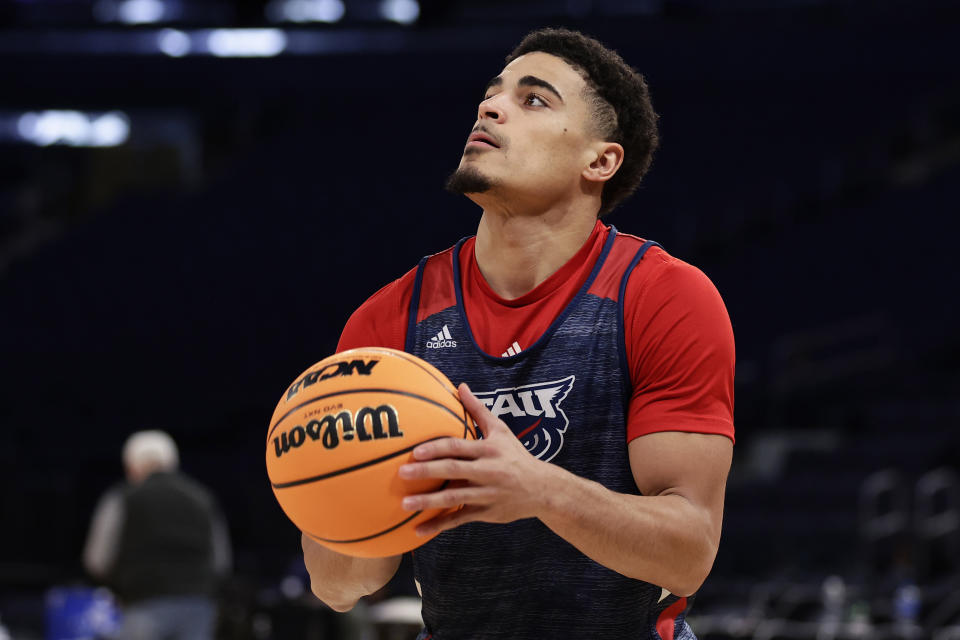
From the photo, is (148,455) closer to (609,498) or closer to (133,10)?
(609,498)

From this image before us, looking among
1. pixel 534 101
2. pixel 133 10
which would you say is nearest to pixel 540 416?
pixel 534 101

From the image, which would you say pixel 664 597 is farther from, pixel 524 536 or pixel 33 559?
pixel 33 559

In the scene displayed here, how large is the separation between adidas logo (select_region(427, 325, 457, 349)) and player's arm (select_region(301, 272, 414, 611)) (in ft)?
0.29

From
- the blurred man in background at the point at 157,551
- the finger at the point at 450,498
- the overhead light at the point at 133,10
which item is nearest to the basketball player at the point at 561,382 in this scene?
the finger at the point at 450,498

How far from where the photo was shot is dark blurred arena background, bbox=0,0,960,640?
27.7 ft

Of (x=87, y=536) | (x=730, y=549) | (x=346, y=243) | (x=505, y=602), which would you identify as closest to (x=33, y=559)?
(x=87, y=536)

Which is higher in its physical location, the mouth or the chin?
the mouth

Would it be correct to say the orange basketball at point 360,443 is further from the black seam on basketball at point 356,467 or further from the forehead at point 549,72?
the forehead at point 549,72

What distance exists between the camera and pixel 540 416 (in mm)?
2113

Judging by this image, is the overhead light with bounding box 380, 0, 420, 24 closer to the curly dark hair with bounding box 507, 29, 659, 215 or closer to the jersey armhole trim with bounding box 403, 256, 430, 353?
the curly dark hair with bounding box 507, 29, 659, 215

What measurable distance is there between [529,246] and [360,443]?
2.12ft

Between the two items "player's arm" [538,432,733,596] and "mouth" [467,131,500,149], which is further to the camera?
"mouth" [467,131,500,149]

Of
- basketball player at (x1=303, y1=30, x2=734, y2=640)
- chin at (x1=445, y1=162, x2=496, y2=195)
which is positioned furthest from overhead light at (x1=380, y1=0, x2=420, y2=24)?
chin at (x1=445, y1=162, x2=496, y2=195)

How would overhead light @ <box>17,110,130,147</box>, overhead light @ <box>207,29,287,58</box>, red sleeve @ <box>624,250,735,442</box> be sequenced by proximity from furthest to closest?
1. overhead light @ <box>17,110,130,147</box>
2. overhead light @ <box>207,29,287,58</box>
3. red sleeve @ <box>624,250,735,442</box>
